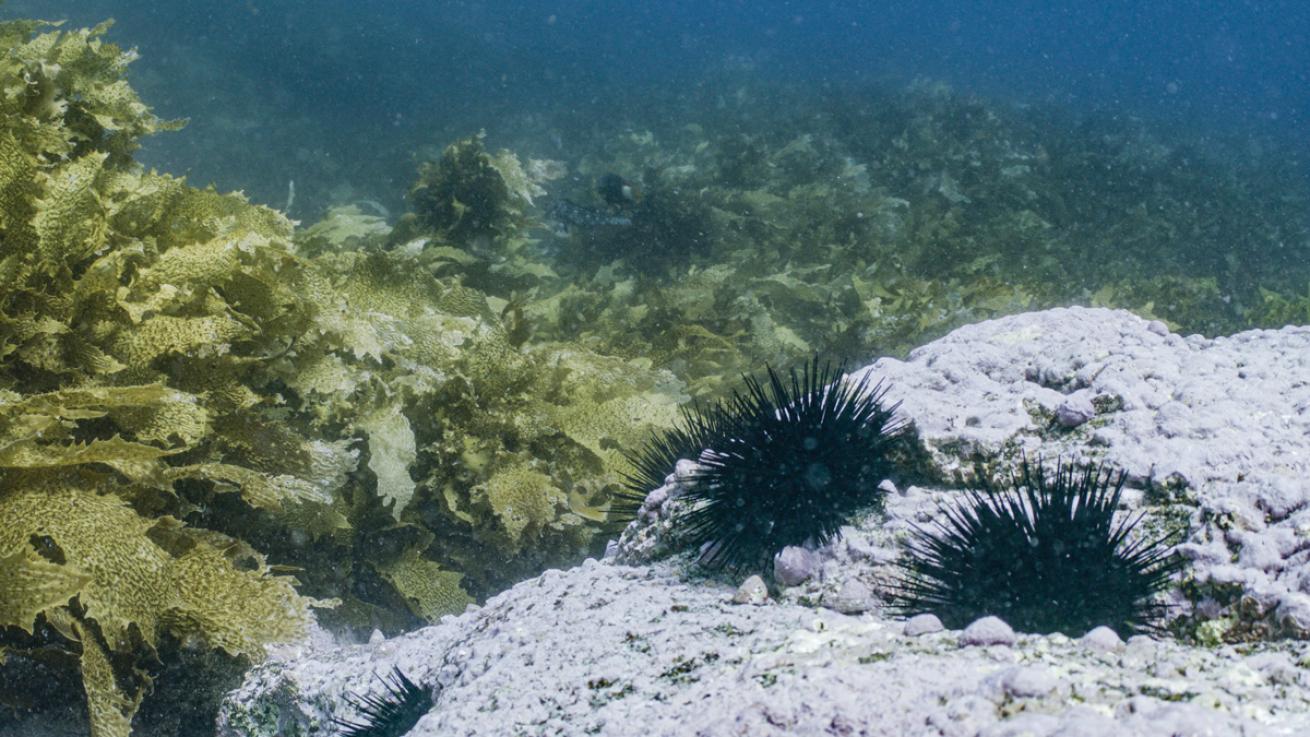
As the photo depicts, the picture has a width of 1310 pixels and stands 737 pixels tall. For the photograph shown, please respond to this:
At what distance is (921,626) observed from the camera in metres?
1.62

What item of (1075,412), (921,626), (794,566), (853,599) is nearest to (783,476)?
(794,566)

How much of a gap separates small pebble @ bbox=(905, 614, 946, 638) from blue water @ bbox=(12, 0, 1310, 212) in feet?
42.7

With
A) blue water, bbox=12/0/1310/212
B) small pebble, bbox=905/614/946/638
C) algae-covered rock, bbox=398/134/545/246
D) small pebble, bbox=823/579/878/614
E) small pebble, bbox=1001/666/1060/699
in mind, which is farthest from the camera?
blue water, bbox=12/0/1310/212

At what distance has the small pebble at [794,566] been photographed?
2.06m

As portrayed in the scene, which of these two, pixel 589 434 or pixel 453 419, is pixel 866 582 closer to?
pixel 589 434

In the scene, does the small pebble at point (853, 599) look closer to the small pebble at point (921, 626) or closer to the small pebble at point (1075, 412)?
the small pebble at point (921, 626)

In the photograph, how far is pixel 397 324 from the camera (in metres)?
3.72

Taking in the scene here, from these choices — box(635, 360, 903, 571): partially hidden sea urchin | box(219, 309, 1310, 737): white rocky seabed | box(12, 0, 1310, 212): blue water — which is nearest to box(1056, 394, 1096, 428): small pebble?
box(219, 309, 1310, 737): white rocky seabed

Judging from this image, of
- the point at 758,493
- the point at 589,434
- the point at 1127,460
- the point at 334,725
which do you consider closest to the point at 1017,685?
the point at 758,493

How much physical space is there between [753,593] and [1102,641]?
81 centimetres

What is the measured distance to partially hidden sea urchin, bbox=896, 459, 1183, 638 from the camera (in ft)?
5.53

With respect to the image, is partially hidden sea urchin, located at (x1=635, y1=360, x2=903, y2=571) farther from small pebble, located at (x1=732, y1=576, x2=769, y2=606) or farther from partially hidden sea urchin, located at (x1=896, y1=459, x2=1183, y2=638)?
partially hidden sea urchin, located at (x1=896, y1=459, x2=1183, y2=638)

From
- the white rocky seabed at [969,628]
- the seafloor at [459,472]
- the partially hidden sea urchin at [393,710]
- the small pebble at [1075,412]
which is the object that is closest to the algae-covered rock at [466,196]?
the seafloor at [459,472]

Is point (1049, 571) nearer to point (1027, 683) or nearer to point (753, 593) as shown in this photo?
point (1027, 683)
